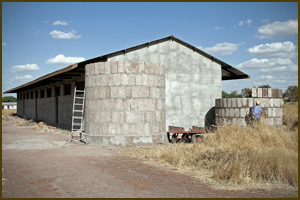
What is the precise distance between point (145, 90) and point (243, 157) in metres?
5.48

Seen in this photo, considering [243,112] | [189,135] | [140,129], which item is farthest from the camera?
[243,112]

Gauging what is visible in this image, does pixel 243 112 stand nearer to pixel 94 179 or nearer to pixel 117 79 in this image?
pixel 117 79

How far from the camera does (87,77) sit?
40.8 ft

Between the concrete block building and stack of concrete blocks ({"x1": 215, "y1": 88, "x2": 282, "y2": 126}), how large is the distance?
2.13m

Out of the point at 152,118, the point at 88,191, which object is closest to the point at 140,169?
the point at 88,191

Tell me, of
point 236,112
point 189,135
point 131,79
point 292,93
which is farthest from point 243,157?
point 292,93

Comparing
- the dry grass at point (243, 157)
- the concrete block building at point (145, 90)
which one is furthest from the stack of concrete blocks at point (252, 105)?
the dry grass at point (243, 157)

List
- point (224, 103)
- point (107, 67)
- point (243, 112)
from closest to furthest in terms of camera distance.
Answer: point (107, 67), point (243, 112), point (224, 103)

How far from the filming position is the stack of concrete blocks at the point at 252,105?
14180mm

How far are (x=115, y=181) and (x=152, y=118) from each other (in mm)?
5727

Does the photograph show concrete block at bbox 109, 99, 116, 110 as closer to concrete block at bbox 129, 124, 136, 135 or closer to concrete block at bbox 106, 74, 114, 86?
concrete block at bbox 106, 74, 114, 86

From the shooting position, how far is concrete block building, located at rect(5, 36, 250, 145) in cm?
1152

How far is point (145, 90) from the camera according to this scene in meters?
11.7

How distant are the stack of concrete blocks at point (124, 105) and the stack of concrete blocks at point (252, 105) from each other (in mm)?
4550
